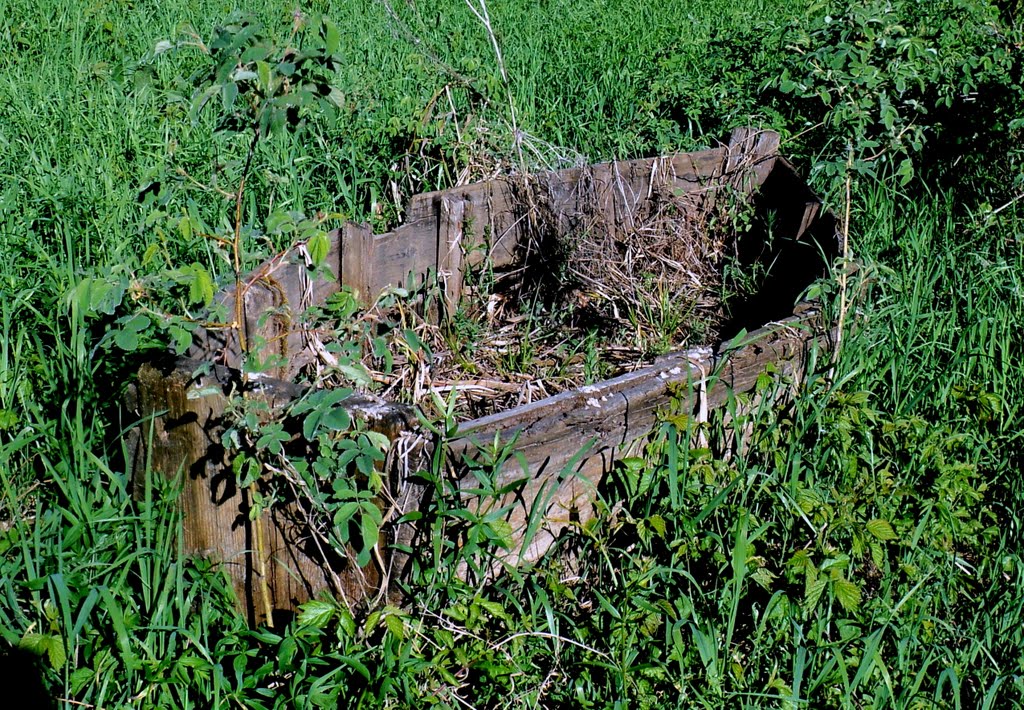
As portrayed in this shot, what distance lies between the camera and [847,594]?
7.81 ft

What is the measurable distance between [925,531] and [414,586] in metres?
1.49

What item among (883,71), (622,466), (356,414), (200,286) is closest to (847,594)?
(622,466)

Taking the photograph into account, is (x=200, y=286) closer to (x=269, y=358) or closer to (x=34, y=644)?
(x=269, y=358)

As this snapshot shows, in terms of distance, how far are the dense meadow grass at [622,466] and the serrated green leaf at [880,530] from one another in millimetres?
12

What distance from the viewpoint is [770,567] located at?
263 centimetres

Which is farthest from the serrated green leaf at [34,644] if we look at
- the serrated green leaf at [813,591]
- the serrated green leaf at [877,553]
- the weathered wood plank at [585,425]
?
the serrated green leaf at [877,553]

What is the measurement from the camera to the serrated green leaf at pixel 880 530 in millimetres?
2561

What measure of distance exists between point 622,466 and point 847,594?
62 cm

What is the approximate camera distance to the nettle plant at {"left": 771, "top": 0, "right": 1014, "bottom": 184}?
4.07 metres

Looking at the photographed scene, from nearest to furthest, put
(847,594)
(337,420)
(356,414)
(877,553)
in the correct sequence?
(337,420) < (356,414) < (847,594) < (877,553)

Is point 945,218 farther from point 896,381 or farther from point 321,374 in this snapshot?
point 321,374

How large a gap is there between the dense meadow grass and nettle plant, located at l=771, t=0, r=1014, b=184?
3 cm

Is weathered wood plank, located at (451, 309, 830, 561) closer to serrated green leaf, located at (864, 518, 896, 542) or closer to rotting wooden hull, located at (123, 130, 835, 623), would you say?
rotting wooden hull, located at (123, 130, 835, 623)

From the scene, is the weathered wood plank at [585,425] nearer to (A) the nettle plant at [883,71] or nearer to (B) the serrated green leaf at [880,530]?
(B) the serrated green leaf at [880,530]
